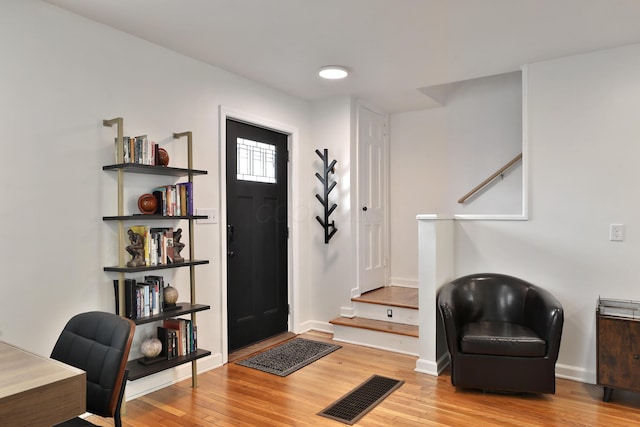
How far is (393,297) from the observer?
14.8ft

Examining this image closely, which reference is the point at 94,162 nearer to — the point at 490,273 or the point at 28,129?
the point at 28,129

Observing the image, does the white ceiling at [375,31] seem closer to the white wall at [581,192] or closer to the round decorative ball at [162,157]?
the white wall at [581,192]

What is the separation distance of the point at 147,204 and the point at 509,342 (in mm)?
2619

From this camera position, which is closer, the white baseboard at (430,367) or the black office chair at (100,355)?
the black office chair at (100,355)

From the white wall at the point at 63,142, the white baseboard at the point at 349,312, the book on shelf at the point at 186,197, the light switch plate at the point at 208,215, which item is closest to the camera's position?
the white wall at the point at 63,142

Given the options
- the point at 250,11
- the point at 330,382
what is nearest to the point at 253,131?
the point at 250,11

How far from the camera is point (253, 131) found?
408 cm

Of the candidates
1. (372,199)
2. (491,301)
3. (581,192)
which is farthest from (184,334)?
(581,192)

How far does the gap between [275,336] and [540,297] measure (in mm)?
2458

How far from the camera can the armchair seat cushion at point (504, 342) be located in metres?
2.91

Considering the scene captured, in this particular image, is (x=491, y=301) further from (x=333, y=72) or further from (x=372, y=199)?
(x=333, y=72)

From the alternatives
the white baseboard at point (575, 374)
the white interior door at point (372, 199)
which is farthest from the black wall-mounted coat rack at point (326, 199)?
the white baseboard at point (575, 374)

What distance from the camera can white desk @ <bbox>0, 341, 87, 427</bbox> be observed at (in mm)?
1225

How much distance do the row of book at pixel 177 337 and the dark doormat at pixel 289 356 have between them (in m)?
0.66
